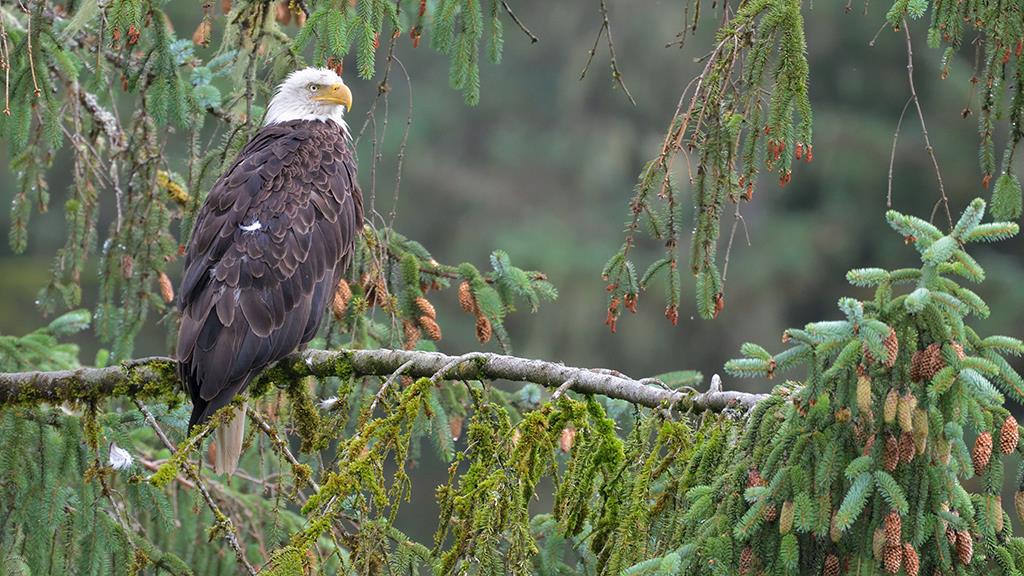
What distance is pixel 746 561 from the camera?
7.20ft

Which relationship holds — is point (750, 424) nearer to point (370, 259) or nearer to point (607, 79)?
point (370, 259)

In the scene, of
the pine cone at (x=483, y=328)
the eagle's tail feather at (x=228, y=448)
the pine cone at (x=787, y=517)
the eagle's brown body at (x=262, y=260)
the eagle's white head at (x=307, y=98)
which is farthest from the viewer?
the eagle's white head at (x=307, y=98)

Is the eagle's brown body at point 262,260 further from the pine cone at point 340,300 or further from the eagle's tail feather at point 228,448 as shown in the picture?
the eagle's tail feather at point 228,448

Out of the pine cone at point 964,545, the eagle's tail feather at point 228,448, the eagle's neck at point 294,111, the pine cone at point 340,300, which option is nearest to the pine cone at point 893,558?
the pine cone at point 964,545

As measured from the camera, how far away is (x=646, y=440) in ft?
8.60

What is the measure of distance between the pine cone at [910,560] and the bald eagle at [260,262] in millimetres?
2362

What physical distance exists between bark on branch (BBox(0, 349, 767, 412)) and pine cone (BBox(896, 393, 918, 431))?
0.50 metres

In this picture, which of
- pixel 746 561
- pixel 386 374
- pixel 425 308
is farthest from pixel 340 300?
pixel 746 561

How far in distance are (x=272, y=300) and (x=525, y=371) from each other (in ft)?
5.03

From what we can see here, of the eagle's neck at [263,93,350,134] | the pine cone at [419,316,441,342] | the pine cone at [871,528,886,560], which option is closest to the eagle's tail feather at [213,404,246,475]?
the pine cone at [419,316,441,342]

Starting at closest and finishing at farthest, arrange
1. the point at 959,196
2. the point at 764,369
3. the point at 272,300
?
the point at 764,369 < the point at 272,300 < the point at 959,196

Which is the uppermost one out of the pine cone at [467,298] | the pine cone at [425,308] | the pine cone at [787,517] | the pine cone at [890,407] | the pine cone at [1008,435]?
the pine cone at [890,407]

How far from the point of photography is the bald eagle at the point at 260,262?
158 inches

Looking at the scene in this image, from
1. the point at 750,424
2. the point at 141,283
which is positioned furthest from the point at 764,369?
the point at 141,283
